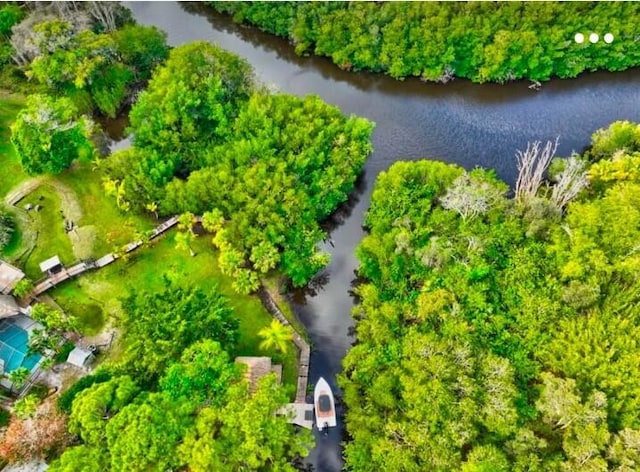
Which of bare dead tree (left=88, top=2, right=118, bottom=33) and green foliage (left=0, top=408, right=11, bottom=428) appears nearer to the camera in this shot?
green foliage (left=0, top=408, right=11, bottom=428)

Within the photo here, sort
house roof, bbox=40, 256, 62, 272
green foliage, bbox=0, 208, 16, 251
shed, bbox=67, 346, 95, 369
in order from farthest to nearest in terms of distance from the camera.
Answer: green foliage, bbox=0, 208, 16, 251 < house roof, bbox=40, 256, 62, 272 < shed, bbox=67, 346, 95, 369

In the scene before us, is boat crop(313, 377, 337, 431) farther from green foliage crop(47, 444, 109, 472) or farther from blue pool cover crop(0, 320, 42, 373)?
blue pool cover crop(0, 320, 42, 373)

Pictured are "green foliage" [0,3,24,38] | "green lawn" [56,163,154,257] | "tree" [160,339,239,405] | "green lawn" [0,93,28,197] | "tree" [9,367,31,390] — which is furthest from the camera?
"green foliage" [0,3,24,38]

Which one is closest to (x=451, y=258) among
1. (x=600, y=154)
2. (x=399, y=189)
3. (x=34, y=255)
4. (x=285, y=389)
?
(x=399, y=189)

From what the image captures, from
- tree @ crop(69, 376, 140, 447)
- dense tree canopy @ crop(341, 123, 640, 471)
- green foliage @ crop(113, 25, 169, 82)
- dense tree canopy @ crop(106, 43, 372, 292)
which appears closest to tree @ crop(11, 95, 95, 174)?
dense tree canopy @ crop(106, 43, 372, 292)

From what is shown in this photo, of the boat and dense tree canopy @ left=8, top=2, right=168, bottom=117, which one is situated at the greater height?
dense tree canopy @ left=8, top=2, right=168, bottom=117

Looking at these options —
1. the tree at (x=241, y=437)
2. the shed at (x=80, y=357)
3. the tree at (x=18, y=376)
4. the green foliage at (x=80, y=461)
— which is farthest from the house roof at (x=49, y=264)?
the tree at (x=241, y=437)
